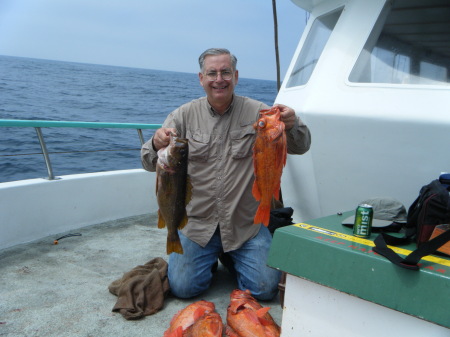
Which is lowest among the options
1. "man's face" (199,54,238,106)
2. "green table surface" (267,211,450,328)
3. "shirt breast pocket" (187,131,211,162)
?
"green table surface" (267,211,450,328)

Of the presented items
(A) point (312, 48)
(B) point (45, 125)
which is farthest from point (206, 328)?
(A) point (312, 48)

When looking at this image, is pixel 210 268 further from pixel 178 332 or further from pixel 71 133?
pixel 71 133

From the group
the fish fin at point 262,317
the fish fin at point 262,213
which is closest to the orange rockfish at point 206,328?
the fish fin at point 262,317

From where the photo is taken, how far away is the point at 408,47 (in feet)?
13.8

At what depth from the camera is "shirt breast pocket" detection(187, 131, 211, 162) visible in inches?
160

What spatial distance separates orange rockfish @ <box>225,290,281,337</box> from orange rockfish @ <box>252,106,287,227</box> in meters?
0.87

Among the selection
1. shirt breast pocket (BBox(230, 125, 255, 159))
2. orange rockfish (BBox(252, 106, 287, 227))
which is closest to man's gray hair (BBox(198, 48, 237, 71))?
shirt breast pocket (BBox(230, 125, 255, 159))

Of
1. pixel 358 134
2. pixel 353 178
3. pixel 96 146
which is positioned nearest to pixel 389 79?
pixel 358 134

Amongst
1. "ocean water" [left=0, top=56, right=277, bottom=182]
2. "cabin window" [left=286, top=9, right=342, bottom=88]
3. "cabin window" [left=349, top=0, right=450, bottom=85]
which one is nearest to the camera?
"cabin window" [left=349, top=0, right=450, bottom=85]

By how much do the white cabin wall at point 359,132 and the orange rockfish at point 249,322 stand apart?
1.54m

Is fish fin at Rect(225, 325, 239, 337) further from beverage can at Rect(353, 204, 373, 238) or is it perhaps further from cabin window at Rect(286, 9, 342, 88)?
cabin window at Rect(286, 9, 342, 88)

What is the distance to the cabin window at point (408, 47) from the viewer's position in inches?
157

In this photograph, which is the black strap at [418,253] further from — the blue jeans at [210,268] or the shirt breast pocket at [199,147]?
the shirt breast pocket at [199,147]

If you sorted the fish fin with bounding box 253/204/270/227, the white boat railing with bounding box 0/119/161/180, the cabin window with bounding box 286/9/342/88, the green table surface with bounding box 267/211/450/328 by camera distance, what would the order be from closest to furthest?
the green table surface with bounding box 267/211/450/328, the fish fin with bounding box 253/204/270/227, the white boat railing with bounding box 0/119/161/180, the cabin window with bounding box 286/9/342/88
